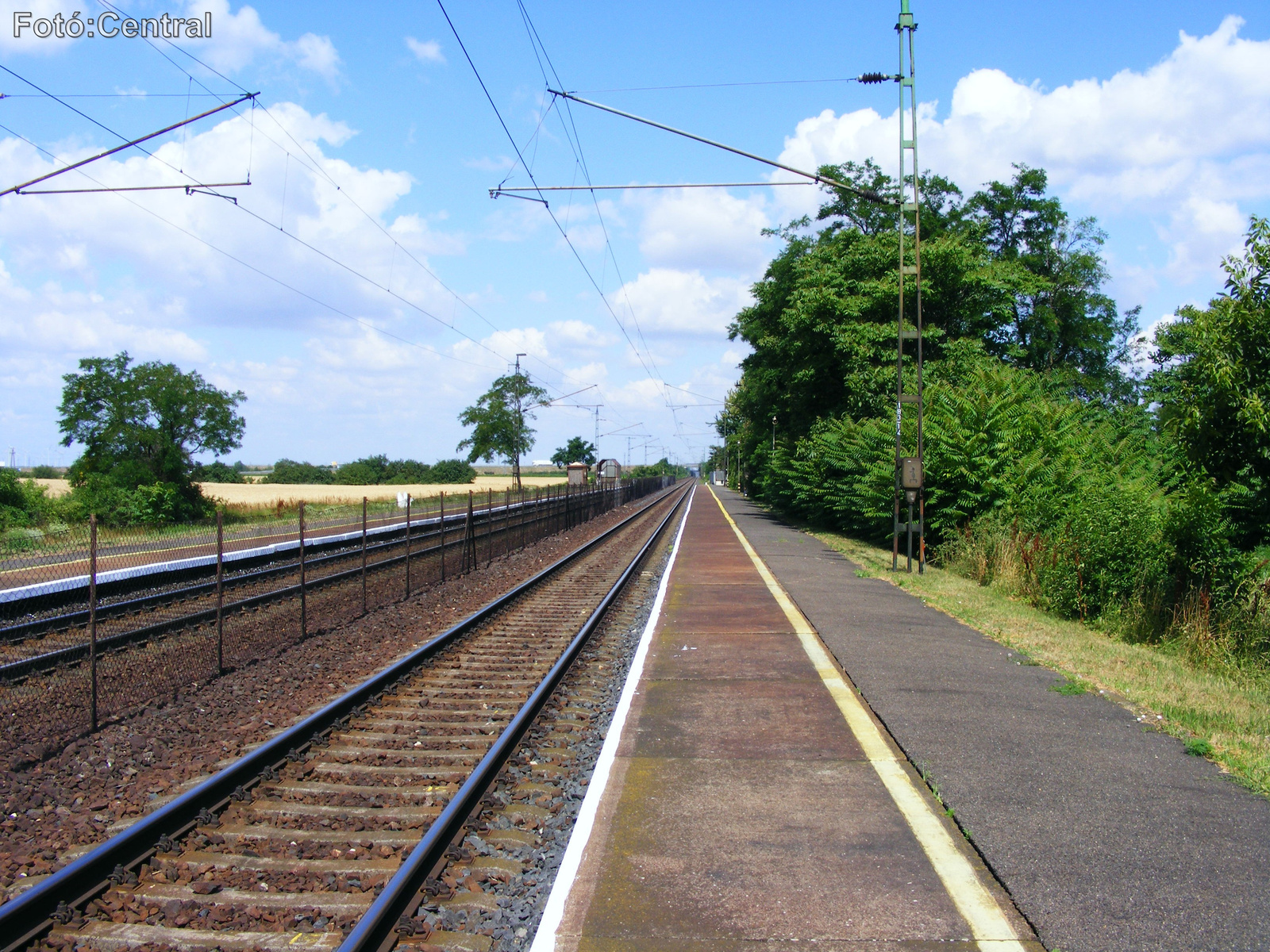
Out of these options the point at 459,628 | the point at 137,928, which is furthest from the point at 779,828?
the point at 459,628

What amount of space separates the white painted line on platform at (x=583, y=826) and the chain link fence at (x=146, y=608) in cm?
422

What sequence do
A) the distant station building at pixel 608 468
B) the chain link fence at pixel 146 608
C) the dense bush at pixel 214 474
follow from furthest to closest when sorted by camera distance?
the distant station building at pixel 608 468 < the dense bush at pixel 214 474 < the chain link fence at pixel 146 608

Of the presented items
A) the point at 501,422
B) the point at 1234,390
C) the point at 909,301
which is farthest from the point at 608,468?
the point at 1234,390

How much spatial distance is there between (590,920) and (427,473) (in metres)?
135

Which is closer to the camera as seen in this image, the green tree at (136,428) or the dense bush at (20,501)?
the dense bush at (20,501)

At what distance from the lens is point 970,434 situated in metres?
20.8

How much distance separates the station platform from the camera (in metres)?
4.12

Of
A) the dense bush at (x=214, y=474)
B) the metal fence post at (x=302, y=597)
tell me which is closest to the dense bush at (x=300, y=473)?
the dense bush at (x=214, y=474)

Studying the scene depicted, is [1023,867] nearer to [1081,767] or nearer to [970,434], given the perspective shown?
[1081,767]

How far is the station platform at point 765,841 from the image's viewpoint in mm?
4117

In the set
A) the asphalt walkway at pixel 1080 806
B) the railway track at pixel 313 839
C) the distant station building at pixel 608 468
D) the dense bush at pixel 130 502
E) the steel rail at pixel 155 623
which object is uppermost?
the distant station building at pixel 608 468

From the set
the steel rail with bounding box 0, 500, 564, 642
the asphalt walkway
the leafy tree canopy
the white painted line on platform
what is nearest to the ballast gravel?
the steel rail with bounding box 0, 500, 564, 642

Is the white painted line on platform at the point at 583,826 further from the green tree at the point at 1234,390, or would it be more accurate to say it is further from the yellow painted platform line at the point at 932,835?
the green tree at the point at 1234,390

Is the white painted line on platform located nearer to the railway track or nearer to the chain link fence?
the railway track
